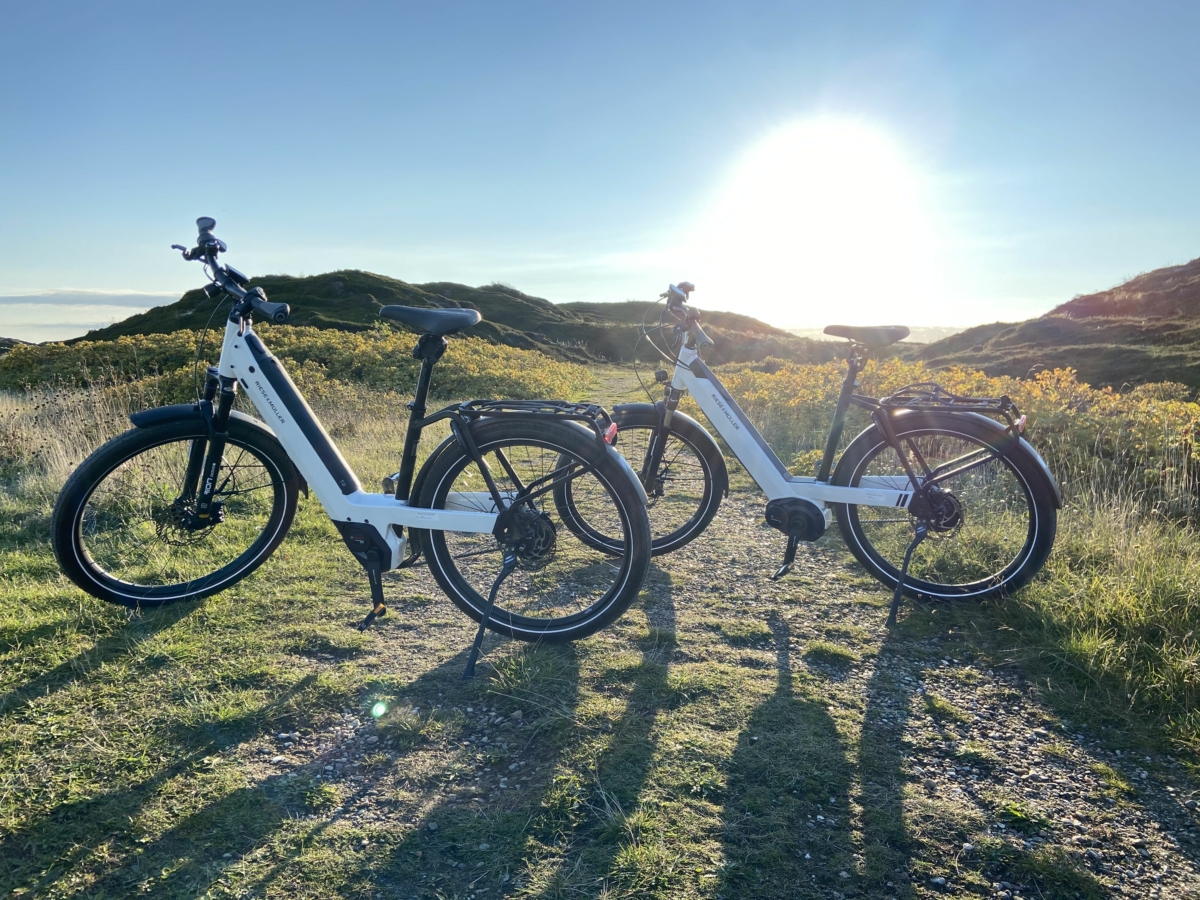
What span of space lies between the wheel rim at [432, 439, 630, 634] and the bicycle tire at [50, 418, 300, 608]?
3.59ft

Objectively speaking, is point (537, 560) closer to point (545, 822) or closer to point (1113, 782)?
point (545, 822)

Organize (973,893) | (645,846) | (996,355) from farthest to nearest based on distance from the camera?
(996,355), (645,846), (973,893)

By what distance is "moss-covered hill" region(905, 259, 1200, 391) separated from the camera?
17.6 m

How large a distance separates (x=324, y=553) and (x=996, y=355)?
24916mm

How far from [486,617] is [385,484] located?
94 centimetres

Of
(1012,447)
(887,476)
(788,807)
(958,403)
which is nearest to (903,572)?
(887,476)

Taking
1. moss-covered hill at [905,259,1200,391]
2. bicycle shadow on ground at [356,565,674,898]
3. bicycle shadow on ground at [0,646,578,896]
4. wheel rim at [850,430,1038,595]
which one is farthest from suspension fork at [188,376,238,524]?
moss-covered hill at [905,259,1200,391]

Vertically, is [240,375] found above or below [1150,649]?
above

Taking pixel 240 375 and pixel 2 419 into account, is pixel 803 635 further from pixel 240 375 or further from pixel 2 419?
pixel 2 419

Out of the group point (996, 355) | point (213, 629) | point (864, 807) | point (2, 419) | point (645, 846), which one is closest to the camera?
point (645, 846)

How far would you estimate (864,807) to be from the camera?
226 cm

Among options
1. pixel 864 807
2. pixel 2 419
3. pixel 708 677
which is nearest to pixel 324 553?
pixel 708 677

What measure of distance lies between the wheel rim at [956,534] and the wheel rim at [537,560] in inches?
65.8

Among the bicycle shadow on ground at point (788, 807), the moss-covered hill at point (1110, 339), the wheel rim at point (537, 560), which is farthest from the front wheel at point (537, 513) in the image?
the moss-covered hill at point (1110, 339)
